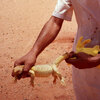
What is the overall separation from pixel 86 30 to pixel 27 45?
3022 mm

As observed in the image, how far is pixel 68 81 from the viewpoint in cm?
346

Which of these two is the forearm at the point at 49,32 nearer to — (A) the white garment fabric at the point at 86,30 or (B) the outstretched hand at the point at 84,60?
(A) the white garment fabric at the point at 86,30

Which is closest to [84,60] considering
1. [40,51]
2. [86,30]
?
[86,30]

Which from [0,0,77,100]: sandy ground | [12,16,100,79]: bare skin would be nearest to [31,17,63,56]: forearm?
[12,16,100,79]: bare skin

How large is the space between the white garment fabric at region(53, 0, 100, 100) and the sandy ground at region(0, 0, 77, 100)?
0.56 metres

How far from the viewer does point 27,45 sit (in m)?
4.58

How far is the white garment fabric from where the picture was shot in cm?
156

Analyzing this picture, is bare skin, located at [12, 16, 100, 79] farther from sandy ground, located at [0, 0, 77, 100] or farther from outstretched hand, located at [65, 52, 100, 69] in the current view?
sandy ground, located at [0, 0, 77, 100]

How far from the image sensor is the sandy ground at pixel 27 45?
3209 mm

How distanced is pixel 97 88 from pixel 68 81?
1.79 meters

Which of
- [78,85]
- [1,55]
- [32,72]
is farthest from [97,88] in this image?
[1,55]

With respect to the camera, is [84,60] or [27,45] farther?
[27,45]

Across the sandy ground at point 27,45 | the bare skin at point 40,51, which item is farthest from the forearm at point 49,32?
the sandy ground at point 27,45

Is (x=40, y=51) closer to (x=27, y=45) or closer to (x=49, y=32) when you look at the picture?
(x=49, y=32)
